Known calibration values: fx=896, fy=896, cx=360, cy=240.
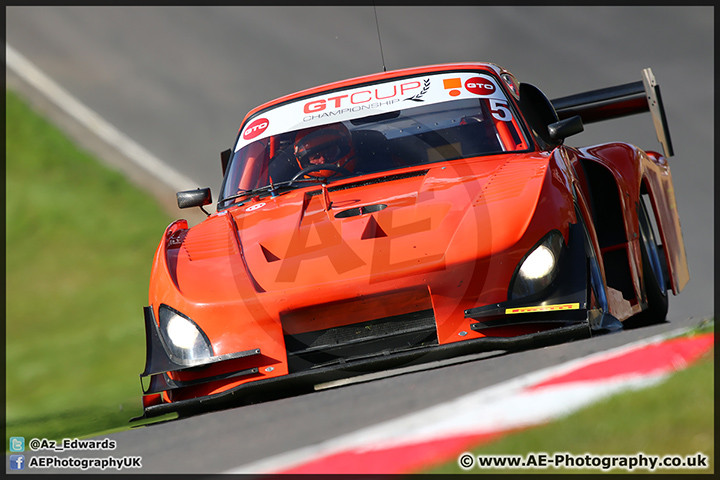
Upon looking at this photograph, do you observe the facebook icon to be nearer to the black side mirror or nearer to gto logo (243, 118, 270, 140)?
gto logo (243, 118, 270, 140)

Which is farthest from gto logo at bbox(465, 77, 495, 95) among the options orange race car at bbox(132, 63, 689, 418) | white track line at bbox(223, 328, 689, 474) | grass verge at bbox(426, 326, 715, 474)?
grass verge at bbox(426, 326, 715, 474)

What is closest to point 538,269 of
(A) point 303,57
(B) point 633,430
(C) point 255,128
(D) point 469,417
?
(D) point 469,417

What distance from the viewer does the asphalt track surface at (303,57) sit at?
492 inches

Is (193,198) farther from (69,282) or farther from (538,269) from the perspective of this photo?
(69,282)

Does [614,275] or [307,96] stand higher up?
[307,96]

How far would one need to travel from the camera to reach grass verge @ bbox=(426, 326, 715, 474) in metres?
2.04

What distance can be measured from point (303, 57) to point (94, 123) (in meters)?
3.54

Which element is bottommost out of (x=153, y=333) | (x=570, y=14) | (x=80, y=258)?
(x=153, y=333)

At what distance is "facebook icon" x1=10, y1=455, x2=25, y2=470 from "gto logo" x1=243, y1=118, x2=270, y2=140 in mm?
2737

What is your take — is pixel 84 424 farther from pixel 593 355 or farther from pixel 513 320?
pixel 593 355
